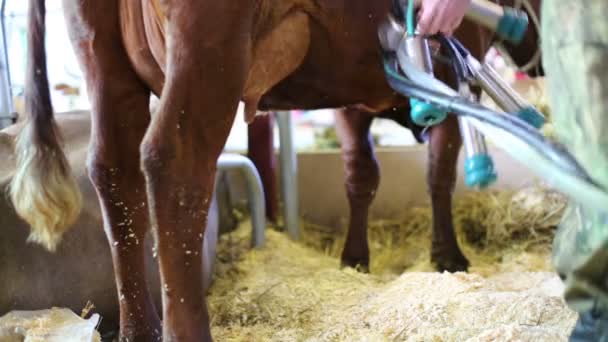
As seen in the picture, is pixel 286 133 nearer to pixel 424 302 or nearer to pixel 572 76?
pixel 424 302

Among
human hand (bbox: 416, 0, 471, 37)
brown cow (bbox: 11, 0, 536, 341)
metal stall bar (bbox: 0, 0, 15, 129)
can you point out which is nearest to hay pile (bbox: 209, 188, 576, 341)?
brown cow (bbox: 11, 0, 536, 341)

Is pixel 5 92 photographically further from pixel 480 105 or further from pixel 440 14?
pixel 480 105

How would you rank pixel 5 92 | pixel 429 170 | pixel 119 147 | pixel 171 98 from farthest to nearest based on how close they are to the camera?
1. pixel 429 170
2. pixel 5 92
3. pixel 119 147
4. pixel 171 98

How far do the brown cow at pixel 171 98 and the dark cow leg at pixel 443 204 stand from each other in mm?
577

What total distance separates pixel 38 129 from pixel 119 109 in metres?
0.19

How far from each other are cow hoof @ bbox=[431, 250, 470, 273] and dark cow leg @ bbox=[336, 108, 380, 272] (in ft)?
0.80

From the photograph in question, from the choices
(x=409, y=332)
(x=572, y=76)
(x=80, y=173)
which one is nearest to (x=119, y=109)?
(x=80, y=173)

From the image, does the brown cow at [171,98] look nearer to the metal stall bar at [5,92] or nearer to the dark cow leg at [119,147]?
the dark cow leg at [119,147]

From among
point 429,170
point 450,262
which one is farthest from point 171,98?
point 450,262

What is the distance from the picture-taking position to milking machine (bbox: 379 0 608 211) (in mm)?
663

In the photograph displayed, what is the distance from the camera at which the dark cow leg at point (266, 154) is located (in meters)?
2.48

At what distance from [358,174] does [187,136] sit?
48.1 inches

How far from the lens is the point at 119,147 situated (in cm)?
119

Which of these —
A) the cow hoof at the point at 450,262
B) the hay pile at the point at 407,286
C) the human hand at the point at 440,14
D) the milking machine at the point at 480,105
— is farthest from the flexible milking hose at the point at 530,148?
the cow hoof at the point at 450,262
